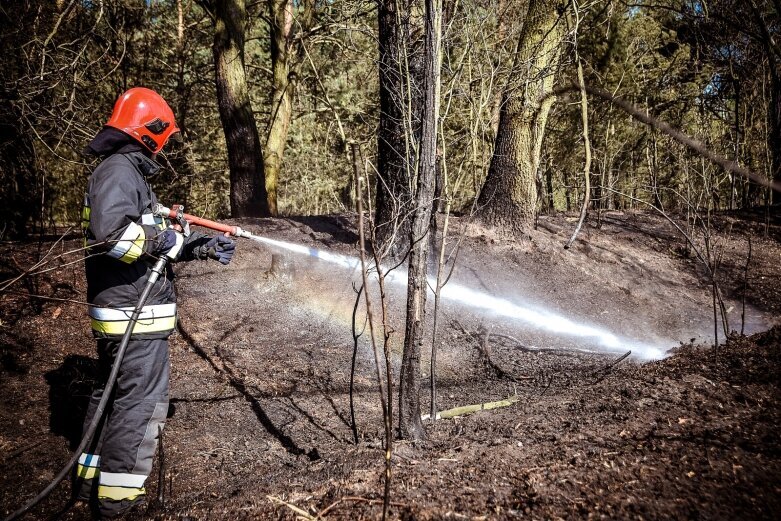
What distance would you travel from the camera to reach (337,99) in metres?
12.4

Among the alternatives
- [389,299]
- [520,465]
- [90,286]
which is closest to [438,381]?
[389,299]

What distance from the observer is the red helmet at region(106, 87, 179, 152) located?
9.79 ft

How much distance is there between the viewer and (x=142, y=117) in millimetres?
3020

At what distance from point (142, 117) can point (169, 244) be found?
0.87 metres

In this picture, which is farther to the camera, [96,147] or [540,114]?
[540,114]

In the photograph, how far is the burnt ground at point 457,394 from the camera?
6.77 feet

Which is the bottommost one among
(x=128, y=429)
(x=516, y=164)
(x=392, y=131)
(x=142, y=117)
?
(x=128, y=429)

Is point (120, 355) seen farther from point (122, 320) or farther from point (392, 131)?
point (392, 131)

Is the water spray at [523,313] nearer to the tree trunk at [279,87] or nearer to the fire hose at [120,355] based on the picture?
the fire hose at [120,355]

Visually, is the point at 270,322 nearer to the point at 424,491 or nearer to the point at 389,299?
the point at 389,299

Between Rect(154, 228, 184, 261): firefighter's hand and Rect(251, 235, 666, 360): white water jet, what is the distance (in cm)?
288

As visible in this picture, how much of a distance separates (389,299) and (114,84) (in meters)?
7.15

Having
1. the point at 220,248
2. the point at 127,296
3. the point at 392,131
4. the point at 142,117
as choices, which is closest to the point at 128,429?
the point at 127,296

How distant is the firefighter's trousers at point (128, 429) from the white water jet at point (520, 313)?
3.08 meters
